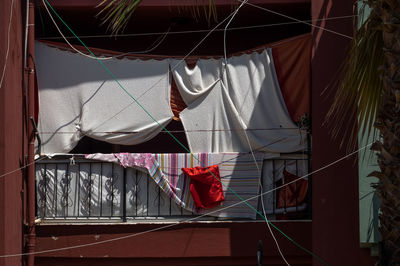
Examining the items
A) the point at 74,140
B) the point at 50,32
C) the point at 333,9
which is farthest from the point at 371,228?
the point at 50,32

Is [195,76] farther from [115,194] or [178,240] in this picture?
[178,240]

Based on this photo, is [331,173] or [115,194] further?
[115,194]

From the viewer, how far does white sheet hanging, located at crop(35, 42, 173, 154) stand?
8.54m

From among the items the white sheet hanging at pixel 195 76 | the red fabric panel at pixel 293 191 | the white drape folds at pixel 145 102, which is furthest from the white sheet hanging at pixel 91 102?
the red fabric panel at pixel 293 191

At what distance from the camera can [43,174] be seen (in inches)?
332

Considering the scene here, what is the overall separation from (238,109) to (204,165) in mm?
999

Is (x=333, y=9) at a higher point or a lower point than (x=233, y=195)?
higher

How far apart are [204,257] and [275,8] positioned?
398cm

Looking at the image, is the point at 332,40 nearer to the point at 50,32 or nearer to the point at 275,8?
the point at 275,8

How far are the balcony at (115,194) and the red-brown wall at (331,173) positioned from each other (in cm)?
63

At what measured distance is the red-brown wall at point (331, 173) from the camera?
739cm

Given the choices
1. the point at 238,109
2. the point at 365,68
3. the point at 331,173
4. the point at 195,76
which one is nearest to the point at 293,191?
the point at 331,173

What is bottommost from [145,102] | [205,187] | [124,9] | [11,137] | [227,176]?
[205,187]

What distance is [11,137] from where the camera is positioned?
7.75 meters
